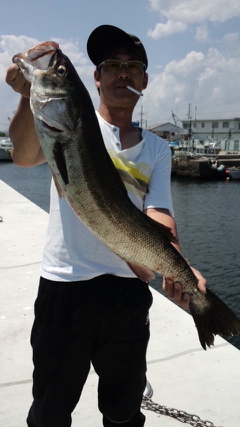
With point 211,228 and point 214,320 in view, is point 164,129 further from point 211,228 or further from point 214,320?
point 214,320

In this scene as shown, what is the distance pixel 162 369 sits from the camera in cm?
357

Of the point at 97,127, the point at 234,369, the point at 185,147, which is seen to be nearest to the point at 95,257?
the point at 97,127

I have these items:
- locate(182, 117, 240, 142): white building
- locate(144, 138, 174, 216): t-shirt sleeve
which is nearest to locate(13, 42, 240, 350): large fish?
locate(144, 138, 174, 216): t-shirt sleeve

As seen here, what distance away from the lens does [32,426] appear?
89.7 inches

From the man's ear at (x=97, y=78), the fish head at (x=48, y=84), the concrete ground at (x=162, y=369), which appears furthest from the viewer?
the concrete ground at (x=162, y=369)

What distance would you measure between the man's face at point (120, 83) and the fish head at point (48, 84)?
52cm

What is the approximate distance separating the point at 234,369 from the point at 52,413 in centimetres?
208

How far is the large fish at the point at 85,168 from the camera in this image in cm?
188

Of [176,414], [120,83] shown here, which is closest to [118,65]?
[120,83]

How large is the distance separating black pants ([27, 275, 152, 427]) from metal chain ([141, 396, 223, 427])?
0.78 metres

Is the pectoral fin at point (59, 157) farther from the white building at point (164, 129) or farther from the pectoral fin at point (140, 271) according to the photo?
the white building at point (164, 129)

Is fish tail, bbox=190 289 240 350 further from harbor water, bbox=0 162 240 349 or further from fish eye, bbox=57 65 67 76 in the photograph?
harbor water, bbox=0 162 240 349

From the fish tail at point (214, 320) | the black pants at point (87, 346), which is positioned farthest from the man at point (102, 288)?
the fish tail at point (214, 320)

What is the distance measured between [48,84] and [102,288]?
1.21 m
